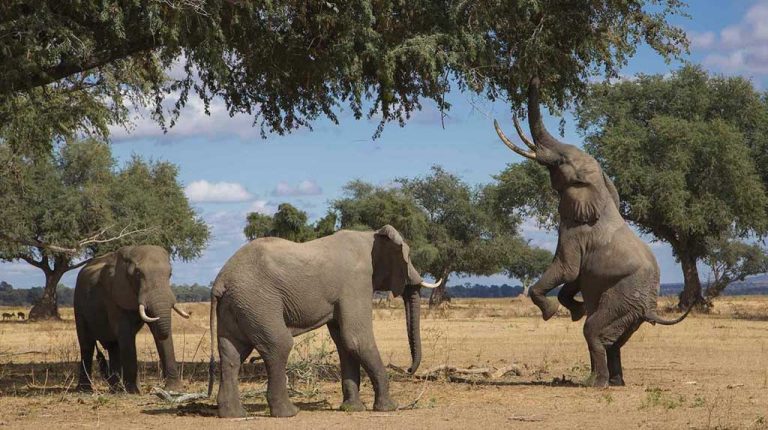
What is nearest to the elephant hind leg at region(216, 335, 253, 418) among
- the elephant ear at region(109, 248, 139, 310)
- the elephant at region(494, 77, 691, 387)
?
the elephant ear at region(109, 248, 139, 310)

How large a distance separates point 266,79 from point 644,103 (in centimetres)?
3068

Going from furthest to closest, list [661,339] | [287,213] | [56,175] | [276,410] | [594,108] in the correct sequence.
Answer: [287,213] → [56,175] → [594,108] → [661,339] → [276,410]

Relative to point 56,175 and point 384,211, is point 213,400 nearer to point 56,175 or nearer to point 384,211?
point 56,175

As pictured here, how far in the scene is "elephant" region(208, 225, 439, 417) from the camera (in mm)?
11453

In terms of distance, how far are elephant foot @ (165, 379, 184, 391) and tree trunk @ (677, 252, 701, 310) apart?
31.6 meters

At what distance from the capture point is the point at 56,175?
1954 inches

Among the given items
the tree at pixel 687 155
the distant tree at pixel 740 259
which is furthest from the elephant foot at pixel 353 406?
A: the distant tree at pixel 740 259

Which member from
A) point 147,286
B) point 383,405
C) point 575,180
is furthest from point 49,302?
point 383,405

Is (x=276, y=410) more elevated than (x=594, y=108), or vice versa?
(x=594, y=108)

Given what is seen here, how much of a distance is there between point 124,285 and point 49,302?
116 ft

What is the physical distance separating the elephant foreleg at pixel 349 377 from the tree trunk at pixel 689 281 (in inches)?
1309

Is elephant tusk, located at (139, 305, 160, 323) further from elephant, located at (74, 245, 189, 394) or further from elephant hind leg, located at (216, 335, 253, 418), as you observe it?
elephant hind leg, located at (216, 335, 253, 418)

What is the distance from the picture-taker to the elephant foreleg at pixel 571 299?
1544cm

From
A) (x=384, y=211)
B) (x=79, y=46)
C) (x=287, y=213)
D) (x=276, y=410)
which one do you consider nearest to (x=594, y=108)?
(x=287, y=213)
